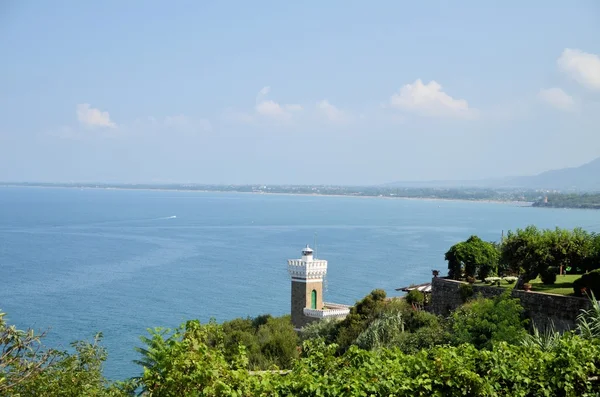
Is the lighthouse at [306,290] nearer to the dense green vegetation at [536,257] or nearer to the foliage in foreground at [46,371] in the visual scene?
the dense green vegetation at [536,257]

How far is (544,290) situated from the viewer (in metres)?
18.9

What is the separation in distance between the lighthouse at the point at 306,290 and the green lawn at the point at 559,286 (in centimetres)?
1115

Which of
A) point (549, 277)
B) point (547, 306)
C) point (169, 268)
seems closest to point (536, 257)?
point (549, 277)

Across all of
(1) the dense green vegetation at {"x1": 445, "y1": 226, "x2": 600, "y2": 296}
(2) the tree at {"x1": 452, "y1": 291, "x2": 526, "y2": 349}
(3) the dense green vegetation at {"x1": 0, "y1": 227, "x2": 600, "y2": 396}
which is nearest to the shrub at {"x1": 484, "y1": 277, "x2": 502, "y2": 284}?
(1) the dense green vegetation at {"x1": 445, "y1": 226, "x2": 600, "y2": 296}

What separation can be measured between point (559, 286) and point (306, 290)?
13.5 metres

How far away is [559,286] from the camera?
63.5 feet

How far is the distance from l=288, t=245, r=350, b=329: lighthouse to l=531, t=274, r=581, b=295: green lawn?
11150 mm

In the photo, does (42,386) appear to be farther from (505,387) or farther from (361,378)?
(505,387)

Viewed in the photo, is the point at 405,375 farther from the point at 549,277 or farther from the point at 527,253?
the point at 527,253

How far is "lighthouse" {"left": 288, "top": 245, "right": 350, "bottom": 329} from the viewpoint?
30.8m

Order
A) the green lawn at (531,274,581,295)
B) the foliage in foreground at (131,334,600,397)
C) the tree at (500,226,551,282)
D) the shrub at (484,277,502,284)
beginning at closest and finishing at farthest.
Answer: the foliage in foreground at (131,334,600,397)
the green lawn at (531,274,581,295)
the shrub at (484,277,502,284)
the tree at (500,226,551,282)

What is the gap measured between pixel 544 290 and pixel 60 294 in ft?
131

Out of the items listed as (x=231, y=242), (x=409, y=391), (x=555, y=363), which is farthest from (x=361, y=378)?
(x=231, y=242)

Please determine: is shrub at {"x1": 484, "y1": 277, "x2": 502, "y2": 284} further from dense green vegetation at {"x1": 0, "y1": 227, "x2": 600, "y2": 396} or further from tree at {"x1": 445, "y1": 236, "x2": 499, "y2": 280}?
dense green vegetation at {"x1": 0, "y1": 227, "x2": 600, "y2": 396}
